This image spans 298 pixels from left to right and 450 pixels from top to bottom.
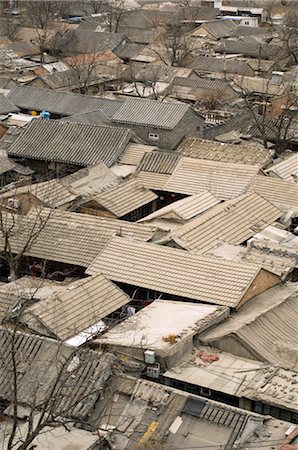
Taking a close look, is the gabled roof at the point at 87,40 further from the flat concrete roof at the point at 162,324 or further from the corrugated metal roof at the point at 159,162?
the flat concrete roof at the point at 162,324

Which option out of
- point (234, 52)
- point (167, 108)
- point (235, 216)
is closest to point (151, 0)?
point (234, 52)

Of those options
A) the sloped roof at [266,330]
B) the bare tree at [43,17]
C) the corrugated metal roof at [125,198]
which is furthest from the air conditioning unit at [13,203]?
the bare tree at [43,17]

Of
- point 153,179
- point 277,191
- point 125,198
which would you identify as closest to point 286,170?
point 277,191

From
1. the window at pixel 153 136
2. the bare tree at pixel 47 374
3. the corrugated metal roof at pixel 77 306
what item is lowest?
the window at pixel 153 136

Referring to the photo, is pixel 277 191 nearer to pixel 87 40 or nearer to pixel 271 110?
pixel 271 110

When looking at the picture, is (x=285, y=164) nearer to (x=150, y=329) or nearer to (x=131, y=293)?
(x=131, y=293)

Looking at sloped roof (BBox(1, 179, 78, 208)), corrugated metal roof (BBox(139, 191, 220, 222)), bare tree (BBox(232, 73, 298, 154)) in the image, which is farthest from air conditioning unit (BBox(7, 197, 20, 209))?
bare tree (BBox(232, 73, 298, 154))

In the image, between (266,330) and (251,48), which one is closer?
(266,330)
